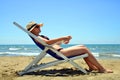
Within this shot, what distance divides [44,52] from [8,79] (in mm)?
1084

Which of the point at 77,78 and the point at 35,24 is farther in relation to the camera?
the point at 35,24

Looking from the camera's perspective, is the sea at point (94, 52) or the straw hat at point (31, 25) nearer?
the straw hat at point (31, 25)

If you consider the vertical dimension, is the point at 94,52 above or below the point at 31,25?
below

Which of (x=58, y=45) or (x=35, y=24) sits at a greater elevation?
(x=35, y=24)

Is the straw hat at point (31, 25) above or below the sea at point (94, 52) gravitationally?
above

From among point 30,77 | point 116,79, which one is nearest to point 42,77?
point 30,77

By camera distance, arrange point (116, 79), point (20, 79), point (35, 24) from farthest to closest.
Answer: point (35, 24) → point (20, 79) → point (116, 79)

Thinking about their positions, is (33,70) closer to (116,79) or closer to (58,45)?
(58,45)

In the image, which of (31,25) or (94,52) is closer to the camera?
(31,25)

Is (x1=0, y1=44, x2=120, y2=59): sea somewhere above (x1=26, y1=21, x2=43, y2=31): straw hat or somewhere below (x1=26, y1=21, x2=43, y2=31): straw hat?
below

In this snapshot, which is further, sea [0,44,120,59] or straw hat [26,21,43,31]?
sea [0,44,120,59]

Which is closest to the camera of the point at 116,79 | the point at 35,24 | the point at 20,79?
the point at 116,79

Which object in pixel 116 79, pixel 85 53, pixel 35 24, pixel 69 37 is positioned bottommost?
pixel 116 79

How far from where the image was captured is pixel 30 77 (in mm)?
6055
